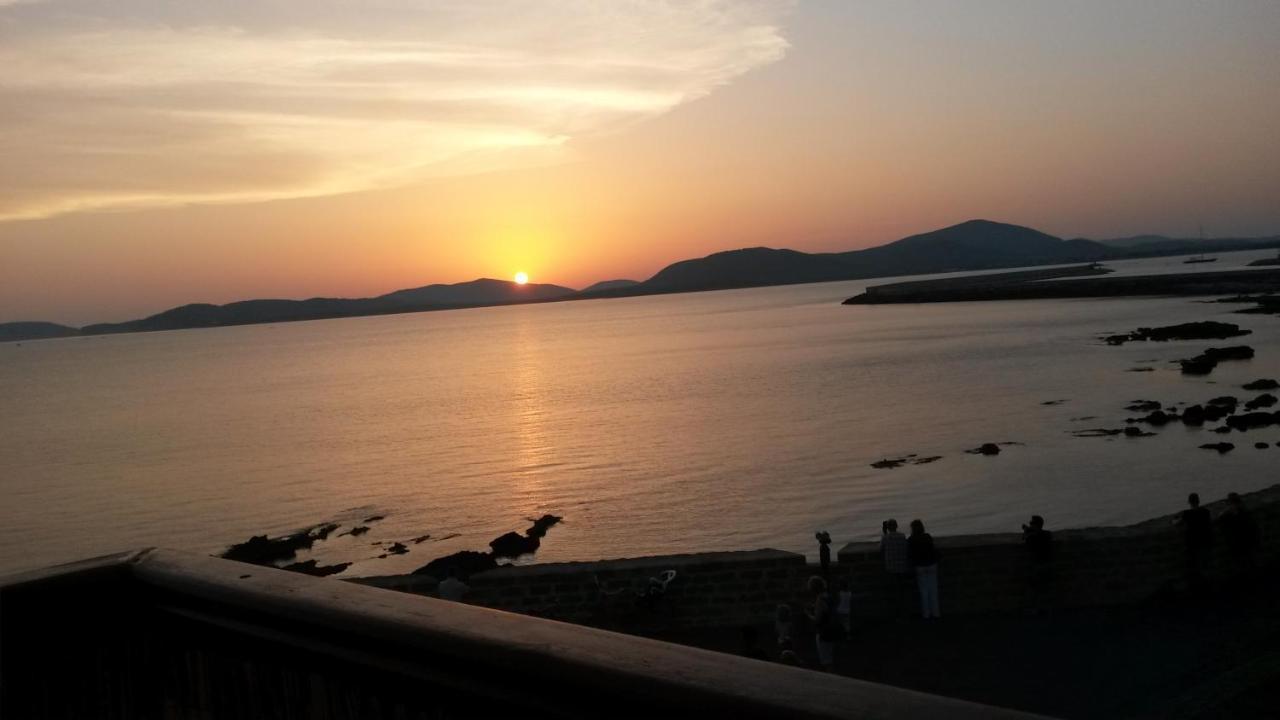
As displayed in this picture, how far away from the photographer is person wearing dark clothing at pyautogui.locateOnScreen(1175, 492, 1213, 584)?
10672 mm

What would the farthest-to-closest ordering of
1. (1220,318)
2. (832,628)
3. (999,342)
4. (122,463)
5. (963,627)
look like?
1. (1220,318)
2. (999,342)
3. (122,463)
4. (963,627)
5. (832,628)

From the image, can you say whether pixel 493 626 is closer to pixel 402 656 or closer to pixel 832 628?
pixel 402 656

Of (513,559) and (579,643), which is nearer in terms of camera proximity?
(579,643)

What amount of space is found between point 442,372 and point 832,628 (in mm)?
90724

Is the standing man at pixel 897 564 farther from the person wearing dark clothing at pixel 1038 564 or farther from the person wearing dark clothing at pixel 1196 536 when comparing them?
the person wearing dark clothing at pixel 1196 536

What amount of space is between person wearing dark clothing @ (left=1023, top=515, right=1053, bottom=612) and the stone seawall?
7cm

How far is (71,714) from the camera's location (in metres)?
1.98

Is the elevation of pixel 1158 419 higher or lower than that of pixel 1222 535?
lower

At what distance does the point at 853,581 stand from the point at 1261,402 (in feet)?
111

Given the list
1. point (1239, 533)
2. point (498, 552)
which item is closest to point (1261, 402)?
point (498, 552)

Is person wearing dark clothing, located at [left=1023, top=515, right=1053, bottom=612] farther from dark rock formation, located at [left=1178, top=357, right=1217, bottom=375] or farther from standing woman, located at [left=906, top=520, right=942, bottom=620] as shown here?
dark rock formation, located at [left=1178, top=357, right=1217, bottom=375]

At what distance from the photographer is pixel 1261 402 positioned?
37.9 metres

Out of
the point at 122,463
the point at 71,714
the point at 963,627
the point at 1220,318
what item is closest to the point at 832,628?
the point at 963,627

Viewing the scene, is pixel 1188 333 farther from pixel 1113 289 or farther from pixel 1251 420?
pixel 1113 289
